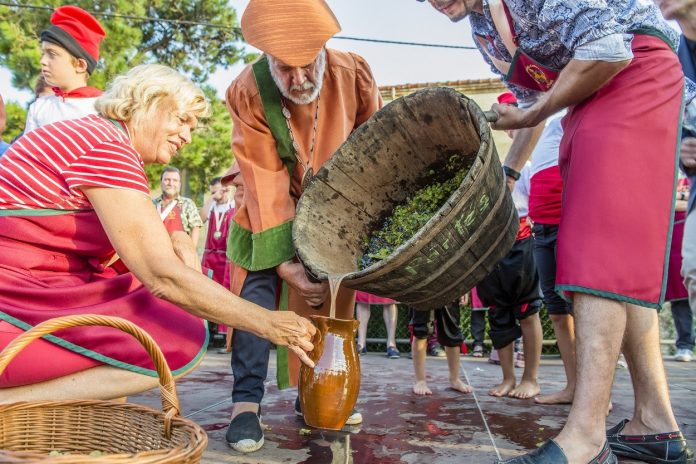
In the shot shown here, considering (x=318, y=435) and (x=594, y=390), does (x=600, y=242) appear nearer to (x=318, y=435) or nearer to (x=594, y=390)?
(x=594, y=390)

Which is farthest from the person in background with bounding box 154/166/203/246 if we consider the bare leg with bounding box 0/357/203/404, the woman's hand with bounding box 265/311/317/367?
the woman's hand with bounding box 265/311/317/367

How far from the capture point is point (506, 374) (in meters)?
3.79

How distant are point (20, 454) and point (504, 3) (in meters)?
2.00

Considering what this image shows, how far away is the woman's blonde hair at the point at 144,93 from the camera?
2.14 metres

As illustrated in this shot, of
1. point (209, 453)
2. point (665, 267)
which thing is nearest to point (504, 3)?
point (665, 267)

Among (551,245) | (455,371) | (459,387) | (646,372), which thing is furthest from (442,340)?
(646,372)

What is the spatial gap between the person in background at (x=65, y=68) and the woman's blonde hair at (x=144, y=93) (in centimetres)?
161

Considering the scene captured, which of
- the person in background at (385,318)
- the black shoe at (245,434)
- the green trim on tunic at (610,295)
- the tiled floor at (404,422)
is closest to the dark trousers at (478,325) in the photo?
the person in background at (385,318)

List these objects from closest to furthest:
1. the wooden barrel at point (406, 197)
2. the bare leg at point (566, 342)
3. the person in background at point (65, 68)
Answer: the wooden barrel at point (406, 197) → the bare leg at point (566, 342) → the person in background at point (65, 68)

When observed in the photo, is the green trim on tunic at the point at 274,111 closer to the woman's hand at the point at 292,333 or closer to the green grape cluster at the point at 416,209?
the green grape cluster at the point at 416,209

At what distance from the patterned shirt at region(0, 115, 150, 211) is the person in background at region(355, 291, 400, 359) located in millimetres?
4582

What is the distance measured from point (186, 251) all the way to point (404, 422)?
1.31 m

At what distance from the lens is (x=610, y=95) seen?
2.02 m

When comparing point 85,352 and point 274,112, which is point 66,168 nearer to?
point 85,352
